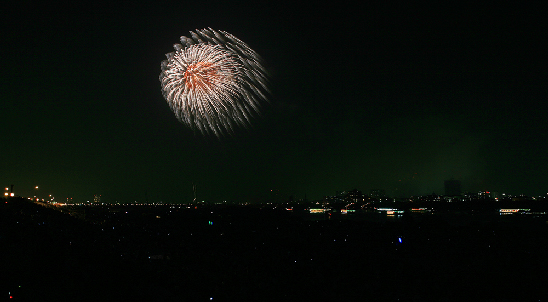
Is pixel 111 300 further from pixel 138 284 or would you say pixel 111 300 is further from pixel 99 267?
pixel 99 267

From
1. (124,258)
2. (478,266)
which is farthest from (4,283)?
(478,266)

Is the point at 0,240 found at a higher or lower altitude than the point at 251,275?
higher

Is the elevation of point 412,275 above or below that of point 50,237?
below

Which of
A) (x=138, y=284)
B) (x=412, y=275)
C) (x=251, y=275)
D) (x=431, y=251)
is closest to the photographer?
(x=138, y=284)

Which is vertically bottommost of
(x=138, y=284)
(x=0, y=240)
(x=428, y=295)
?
(x=428, y=295)

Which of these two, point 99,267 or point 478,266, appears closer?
point 99,267

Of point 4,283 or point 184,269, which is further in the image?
point 184,269

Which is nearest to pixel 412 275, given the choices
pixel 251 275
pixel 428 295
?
pixel 428 295

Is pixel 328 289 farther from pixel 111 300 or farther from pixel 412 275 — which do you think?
pixel 111 300

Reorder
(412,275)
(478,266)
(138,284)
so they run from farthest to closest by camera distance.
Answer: (478,266) < (412,275) < (138,284)
